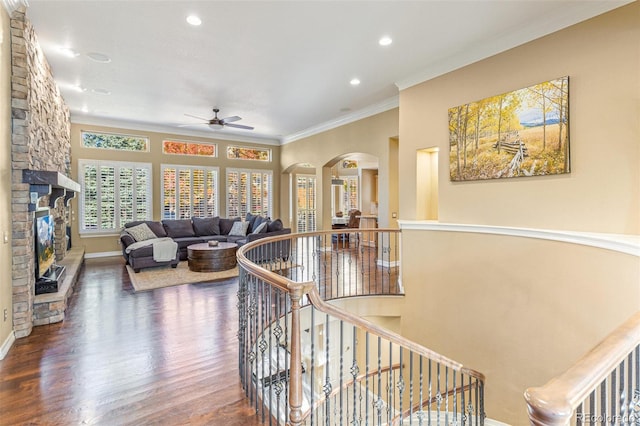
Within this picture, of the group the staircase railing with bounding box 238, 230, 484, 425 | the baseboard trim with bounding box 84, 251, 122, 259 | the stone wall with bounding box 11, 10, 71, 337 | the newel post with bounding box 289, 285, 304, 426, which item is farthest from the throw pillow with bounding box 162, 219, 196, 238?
the newel post with bounding box 289, 285, 304, 426

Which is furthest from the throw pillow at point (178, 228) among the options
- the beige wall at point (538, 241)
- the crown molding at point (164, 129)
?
the beige wall at point (538, 241)

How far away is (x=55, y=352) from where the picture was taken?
3098 millimetres

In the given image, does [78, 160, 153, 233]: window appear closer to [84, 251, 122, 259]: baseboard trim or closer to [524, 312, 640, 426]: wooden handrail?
[84, 251, 122, 259]: baseboard trim

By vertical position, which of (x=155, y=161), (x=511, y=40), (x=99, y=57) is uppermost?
(x=99, y=57)

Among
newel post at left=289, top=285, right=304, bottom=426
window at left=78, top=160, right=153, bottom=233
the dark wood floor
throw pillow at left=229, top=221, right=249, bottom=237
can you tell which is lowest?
the dark wood floor

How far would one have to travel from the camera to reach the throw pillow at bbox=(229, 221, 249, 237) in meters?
8.62

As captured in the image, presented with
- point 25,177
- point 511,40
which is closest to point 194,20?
point 25,177

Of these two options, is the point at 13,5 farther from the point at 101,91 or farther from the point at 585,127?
the point at 585,127

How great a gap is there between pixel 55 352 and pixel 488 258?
16.9 ft

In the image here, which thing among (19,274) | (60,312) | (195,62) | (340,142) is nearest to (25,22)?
(195,62)

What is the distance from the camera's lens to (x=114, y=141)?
8.26 metres

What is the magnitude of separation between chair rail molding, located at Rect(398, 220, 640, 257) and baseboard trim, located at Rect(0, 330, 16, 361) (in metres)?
5.31

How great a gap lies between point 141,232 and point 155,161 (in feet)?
7.87

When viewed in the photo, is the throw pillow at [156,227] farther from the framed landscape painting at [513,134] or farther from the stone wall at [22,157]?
the framed landscape painting at [513,134]
